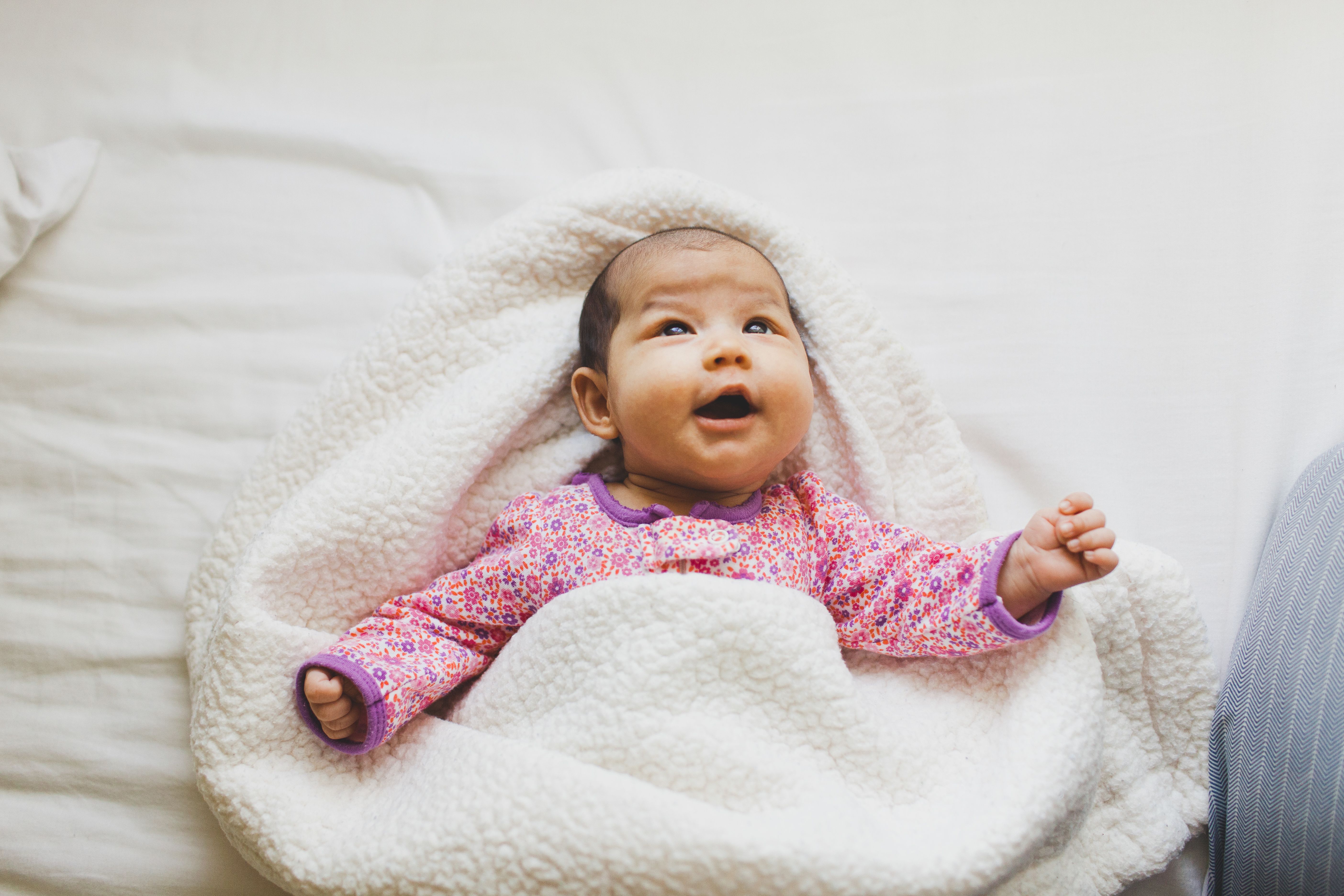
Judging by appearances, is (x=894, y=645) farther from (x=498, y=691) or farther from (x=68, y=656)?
(x=68, y=656)

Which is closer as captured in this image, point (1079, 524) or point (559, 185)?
point (1079, 524)

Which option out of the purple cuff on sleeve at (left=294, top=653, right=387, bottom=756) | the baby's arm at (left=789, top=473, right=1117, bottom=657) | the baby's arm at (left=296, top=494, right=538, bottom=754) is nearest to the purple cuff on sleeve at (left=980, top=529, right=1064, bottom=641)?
the baby's arm at (left=789, top=473, right=1117, bottom=657)

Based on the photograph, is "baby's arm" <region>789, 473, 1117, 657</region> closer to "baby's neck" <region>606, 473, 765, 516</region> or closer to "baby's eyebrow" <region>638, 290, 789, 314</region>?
"baby's neck" <region>606, 473, 765, 516</region>

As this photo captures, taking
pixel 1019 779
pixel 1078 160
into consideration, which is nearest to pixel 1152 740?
pixel 1019 779

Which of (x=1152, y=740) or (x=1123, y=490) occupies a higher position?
(x=1123, y=490)

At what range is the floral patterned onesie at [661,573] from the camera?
0.83m

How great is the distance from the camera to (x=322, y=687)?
0.82 meters

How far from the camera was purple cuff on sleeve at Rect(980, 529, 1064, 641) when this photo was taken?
80 centimetres

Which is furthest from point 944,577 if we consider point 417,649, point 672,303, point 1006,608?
point 417,649

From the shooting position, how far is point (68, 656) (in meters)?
1.01

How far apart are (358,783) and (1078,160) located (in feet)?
3.51

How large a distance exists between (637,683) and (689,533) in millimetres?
164

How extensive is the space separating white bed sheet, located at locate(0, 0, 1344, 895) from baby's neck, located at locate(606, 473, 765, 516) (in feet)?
0.91

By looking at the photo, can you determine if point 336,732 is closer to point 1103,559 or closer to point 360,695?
point 360,695
